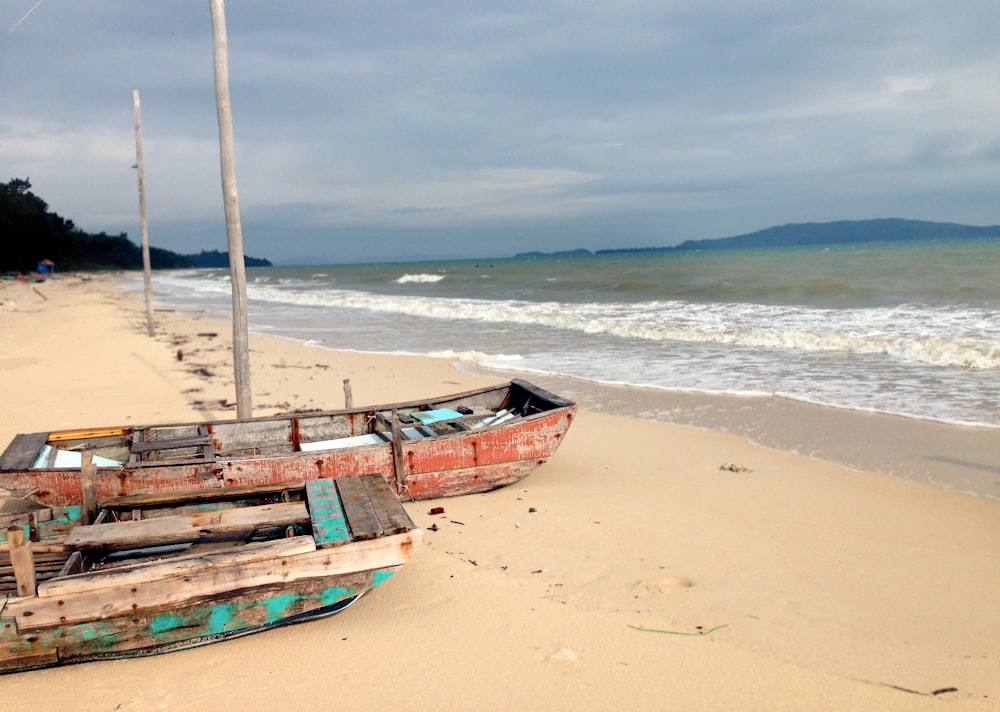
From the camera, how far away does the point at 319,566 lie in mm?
3854

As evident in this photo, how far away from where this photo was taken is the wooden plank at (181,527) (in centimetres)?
411

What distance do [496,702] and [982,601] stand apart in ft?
10.1

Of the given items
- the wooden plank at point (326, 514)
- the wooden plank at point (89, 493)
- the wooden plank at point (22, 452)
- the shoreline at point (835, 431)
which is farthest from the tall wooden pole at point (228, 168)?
the shoreline at point (835, 431)

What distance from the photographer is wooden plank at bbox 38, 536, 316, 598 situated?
345cm

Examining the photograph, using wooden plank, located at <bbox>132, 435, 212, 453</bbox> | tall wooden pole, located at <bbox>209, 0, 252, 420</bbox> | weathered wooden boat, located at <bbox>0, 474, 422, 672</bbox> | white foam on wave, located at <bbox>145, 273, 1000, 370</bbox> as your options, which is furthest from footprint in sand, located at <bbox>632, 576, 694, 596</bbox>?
white foam on wave, located at <bbox>145, 273, 1000, 370</bbox>

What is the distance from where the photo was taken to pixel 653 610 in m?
4.20

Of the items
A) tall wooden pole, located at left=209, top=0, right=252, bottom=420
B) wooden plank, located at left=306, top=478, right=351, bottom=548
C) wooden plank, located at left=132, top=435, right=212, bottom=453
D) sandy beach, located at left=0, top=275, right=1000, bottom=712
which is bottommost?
sandy beach, located at left=0, top=275, right=1000, bottom=712

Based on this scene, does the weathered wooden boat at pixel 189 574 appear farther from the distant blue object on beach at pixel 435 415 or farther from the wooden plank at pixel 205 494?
the distant blue object on beach at pixel 435 415

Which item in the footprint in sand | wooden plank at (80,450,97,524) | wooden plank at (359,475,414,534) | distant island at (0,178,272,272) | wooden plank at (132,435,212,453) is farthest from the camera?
distant island at (0,178,272,272)

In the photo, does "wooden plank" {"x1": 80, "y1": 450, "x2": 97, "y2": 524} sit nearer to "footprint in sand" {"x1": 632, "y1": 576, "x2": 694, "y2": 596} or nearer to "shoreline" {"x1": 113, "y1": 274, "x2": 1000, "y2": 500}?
"footprint in sand" {"x1": 632, "y1": 576, "x2": 694, "y2": 596}

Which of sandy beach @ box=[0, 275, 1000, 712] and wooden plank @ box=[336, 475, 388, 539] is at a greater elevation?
wooden plank @ box=[336, 475, 388, 539]

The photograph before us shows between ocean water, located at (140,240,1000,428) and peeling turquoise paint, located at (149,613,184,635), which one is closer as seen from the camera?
peeling turquoise paint, located at (149,613,184,635)

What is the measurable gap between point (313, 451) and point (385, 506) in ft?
5.12

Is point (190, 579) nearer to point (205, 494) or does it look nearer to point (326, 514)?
point (326, 514)
